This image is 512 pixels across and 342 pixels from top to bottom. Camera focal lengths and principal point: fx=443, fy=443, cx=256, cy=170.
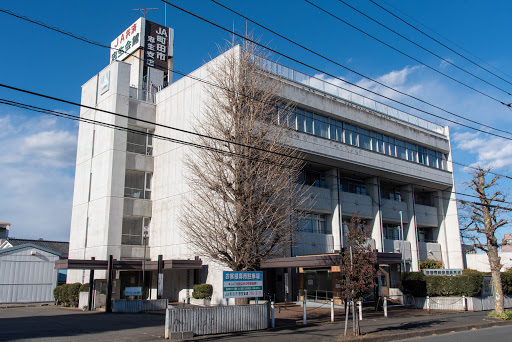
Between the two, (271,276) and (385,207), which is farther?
(385,207)

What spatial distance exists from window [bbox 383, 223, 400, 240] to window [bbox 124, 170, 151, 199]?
2283 cm

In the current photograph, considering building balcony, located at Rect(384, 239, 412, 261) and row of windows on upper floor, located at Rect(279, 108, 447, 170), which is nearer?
row of windows on upper floor, located at Rect(279, 108, 447, 170)

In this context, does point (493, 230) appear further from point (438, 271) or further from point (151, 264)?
point (151, 264)

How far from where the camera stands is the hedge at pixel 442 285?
1131 inches

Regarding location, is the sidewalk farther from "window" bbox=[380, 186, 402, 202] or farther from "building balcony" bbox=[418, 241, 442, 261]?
"building balcony" bbox=[418, 241, 442, 261]

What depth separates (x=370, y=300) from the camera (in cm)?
3128

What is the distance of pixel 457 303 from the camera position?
29.2m

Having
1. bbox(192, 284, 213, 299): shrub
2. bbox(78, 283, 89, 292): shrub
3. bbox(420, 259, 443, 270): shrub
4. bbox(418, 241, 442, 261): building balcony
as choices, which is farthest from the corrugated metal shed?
bbox(418, 241, 442, 261): building balcony

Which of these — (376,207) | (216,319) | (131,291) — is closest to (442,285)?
(376,207)

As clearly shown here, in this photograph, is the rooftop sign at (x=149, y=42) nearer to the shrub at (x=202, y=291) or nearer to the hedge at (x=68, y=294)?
the hedge at (x=68, y=294)

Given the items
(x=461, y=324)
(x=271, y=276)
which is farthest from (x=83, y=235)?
(x=461, y=324)

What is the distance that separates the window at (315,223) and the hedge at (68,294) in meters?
17.8

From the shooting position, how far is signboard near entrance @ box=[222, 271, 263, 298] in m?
17.7

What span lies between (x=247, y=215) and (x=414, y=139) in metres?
29.3
